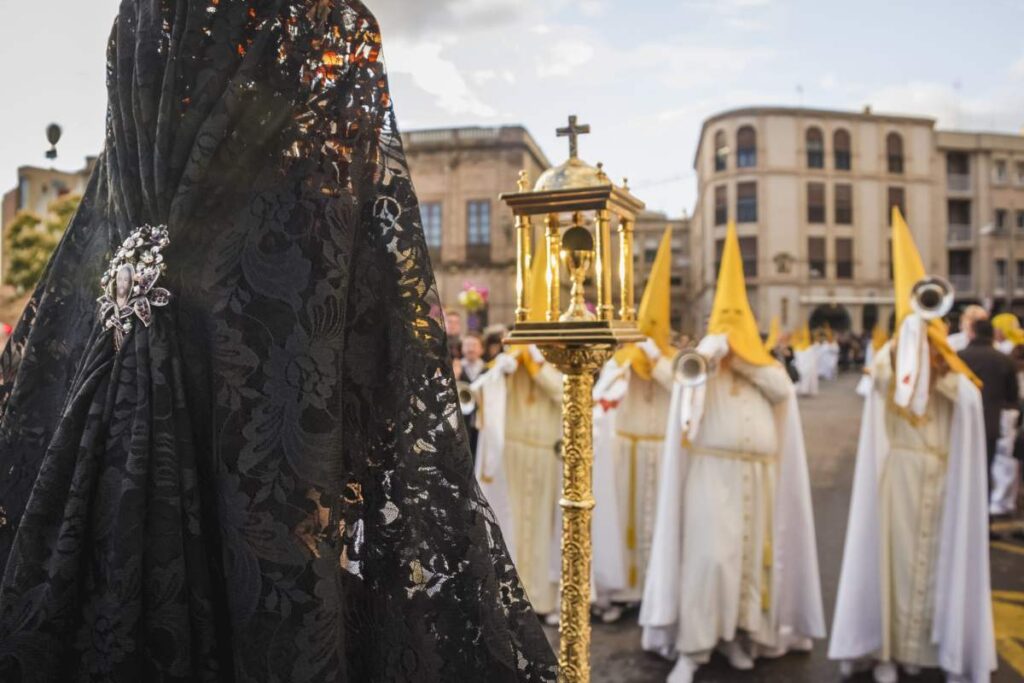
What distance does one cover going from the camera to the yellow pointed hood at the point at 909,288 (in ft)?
13.7

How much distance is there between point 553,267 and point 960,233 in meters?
45.1

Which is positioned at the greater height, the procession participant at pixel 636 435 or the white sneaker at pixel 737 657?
the procession participant at pixel 636 435

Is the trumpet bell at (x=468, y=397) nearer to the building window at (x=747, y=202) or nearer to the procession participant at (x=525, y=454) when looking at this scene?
the procession participant at (x=525, y=454)

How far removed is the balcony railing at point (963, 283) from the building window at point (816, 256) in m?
7.68

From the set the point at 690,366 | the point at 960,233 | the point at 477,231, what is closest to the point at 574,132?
the point at 690,366

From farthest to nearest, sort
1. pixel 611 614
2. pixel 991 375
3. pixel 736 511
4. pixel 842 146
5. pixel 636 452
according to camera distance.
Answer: pixel 842 146 → pixel 991 375 → pixel 636 452 → pixel 611 614 → pixel 736 511

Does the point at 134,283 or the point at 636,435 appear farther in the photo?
the point at 636,435

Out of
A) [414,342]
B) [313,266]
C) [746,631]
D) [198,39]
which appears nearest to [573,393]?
[414,342]

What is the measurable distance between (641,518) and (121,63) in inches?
208

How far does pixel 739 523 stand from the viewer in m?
4.43

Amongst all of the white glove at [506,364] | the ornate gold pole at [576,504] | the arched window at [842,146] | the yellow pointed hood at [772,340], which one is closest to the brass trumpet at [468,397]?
the white glove at [506,364]

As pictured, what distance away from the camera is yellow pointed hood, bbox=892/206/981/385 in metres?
4.16

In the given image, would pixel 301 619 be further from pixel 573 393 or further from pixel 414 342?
pixel 573 393

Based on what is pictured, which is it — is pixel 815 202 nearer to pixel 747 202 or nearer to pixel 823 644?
pixel 747 202
